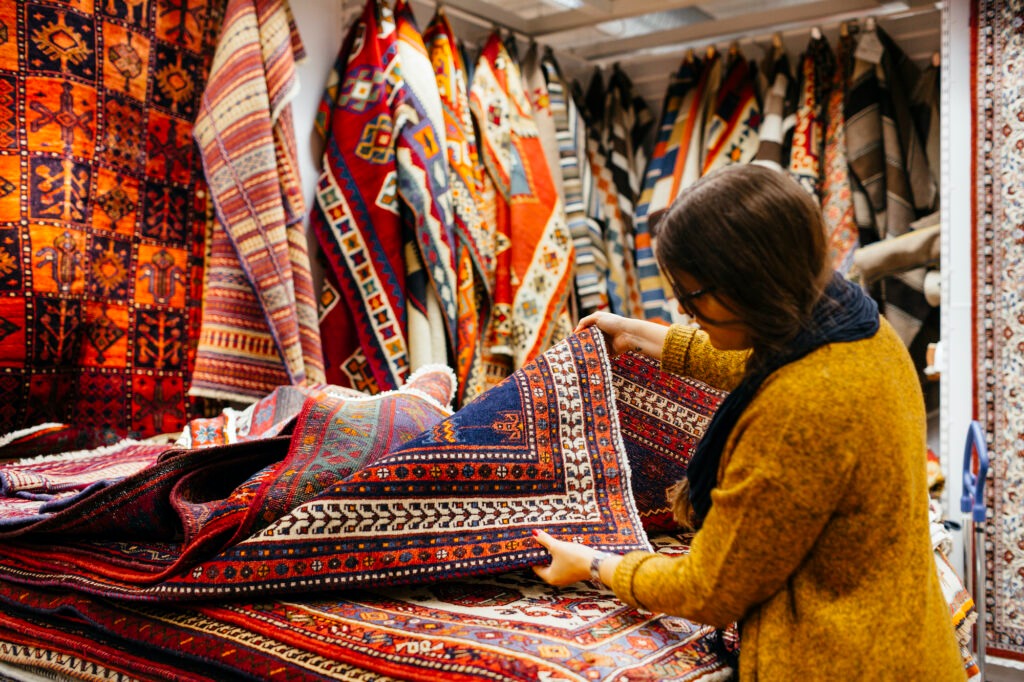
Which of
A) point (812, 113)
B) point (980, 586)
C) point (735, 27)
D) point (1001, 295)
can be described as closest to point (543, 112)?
point (735, 27)

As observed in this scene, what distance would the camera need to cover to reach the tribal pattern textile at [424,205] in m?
2.30

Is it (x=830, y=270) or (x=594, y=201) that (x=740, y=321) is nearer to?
(x=830, y=270)

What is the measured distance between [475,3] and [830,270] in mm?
2189

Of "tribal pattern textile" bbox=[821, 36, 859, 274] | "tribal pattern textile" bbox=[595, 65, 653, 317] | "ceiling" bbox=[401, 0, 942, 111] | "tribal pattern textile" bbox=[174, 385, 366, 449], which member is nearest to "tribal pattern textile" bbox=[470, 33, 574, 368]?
"ceiling" bbox=[401, 0, 942, 111]

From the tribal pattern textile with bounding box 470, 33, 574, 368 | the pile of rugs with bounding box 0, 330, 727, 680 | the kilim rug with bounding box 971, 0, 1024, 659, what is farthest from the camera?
the tribal pattern textile with bounding box 470, 33, 574, 368

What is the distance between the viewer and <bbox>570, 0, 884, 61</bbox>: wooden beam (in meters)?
2.70

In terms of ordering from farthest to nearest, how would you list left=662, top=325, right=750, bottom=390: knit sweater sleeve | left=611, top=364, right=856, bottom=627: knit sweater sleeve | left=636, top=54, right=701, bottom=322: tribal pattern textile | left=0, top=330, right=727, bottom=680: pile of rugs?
1. left=636, top=54, right=701, bottom=322: tribal pattern textile
2. left=662, top=325, right=750, bottom=390: knit sweater sleeve
3. left=0, top=330, right=727, bottom=680: pile of rugs
4. left=611, top=364, right=856, bottom=627: knit sweater sleeve

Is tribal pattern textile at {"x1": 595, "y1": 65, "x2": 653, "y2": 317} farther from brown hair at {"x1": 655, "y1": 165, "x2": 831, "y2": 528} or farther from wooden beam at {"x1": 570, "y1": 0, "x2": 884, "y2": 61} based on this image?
brown hair at {"x1": 655, "y1": 165, "x2": 831, "y2": 528}

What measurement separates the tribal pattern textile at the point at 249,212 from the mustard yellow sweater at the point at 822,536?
136cm

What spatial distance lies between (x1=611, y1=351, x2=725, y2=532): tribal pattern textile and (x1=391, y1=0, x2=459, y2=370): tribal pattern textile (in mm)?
992

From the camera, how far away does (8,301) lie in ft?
5.52

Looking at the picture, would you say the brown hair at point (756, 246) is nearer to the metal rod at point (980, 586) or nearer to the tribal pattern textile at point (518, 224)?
the metal rod at point (980, 586)

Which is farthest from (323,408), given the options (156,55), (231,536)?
(156,55)

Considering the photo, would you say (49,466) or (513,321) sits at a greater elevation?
(513,321)
